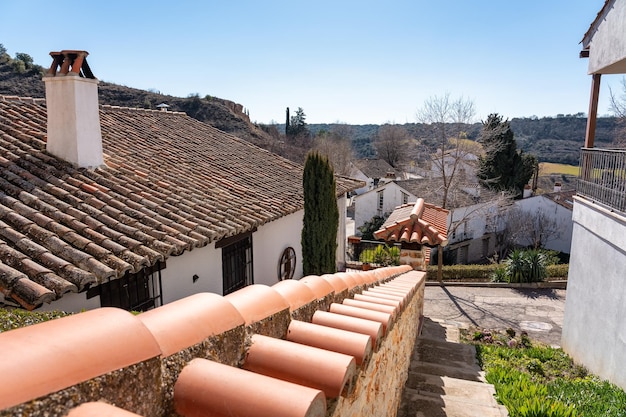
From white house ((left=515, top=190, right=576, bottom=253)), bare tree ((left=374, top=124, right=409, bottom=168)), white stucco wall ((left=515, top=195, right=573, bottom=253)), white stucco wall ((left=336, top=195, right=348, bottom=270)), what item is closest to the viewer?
white stucco wall ((left=336, top=195, right=348, bottom=270))

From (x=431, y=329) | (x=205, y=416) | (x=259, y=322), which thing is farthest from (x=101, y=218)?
(x=431, y=329)

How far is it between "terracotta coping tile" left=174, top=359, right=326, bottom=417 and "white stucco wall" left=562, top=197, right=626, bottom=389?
7.24m

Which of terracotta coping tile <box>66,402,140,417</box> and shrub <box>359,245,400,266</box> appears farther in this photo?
shrub <box>359,245,400,266</box>

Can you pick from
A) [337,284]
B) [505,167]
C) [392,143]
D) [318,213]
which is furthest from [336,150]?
[337,284]

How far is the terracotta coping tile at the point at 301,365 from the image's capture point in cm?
153

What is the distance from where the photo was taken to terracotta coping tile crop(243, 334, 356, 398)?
153 cm

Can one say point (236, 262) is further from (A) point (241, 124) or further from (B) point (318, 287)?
(A) point (241, 124)

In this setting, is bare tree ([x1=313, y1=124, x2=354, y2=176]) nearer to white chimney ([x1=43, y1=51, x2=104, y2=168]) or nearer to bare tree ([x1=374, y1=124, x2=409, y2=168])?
bare tree ([x1=374, y1=124, x2=409, y2=168])

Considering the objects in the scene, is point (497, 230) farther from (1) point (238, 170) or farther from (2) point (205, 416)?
(2) point (205, 416)

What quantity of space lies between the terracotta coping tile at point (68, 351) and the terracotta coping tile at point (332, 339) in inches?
35.5

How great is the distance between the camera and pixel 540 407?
4152 millimetres

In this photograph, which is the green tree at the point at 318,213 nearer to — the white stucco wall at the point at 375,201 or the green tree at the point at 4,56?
the white stucco wall at the point at 375,201

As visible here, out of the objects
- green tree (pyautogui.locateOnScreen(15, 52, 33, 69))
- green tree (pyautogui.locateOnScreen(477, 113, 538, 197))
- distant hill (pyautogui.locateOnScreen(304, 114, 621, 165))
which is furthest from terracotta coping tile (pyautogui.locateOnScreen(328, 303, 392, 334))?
distant hill (pyautogui.locateOnScreen(304, 114, 621, 165))

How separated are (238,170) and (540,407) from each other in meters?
9.38
